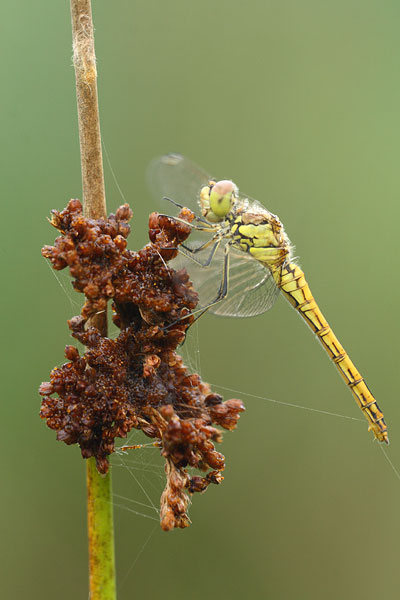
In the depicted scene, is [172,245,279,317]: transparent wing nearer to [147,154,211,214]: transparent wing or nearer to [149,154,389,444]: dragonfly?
[149,154,389,444]: dragonfly

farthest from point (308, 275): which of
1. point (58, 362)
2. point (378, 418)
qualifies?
point (58, 362)

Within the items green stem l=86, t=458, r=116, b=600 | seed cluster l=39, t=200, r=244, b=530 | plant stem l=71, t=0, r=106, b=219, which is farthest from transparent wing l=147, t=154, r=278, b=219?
green stem l=86, t=458, r=116, b=600

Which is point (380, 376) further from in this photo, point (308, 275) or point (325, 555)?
point (325, 555)

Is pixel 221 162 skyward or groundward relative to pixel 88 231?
skyward

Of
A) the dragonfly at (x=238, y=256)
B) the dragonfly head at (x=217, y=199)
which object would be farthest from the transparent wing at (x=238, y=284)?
the dragonfly head at (x=217, y=199)

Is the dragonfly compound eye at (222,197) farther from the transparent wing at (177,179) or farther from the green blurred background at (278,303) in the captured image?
the green blurred background at (278,303)

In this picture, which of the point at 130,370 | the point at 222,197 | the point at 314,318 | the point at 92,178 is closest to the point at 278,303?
the point at 314,318
